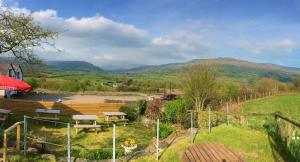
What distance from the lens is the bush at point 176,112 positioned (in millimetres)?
21406

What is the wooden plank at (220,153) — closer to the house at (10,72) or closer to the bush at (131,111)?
the bush at (131,111)

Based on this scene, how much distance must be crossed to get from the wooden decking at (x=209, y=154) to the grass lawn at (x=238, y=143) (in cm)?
39

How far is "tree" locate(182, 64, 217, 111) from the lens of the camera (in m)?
30.0

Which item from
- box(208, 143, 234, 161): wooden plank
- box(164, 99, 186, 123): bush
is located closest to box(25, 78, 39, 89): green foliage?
box(164, 99, 186, 123): bush

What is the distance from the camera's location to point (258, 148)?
498 inches

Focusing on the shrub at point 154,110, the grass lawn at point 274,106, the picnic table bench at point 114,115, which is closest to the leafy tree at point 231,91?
the grass lawn at point 274,106

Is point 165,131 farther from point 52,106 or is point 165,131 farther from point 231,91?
point 231,91

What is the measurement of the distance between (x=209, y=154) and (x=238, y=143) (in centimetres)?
285

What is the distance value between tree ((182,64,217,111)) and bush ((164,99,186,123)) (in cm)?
778

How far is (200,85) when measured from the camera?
98.8 ft

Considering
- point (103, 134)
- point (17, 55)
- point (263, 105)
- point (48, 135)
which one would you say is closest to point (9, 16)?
point (17, 55)

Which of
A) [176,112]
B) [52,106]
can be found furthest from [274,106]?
[52,106]

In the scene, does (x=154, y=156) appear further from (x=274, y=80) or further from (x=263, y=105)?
(x=274, y=80)

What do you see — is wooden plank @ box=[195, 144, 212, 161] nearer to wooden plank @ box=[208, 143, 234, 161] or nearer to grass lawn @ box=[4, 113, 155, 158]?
wooden plank @ box=[208, 143, 234, 161]
